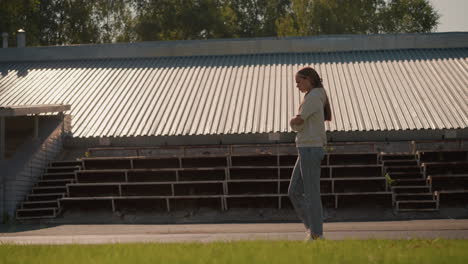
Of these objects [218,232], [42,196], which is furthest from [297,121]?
[42,196]

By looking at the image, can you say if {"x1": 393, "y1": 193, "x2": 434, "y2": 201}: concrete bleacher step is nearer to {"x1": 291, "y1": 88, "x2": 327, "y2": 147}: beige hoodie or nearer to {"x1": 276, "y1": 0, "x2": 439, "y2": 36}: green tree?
{"x1": 291, "y1": 88, "x2": 327, "y2": 147}: beige hoodie

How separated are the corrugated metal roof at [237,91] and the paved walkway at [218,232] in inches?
338

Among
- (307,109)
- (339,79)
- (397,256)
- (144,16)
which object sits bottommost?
(397,256)

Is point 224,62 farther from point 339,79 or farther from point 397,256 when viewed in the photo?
point 397,256

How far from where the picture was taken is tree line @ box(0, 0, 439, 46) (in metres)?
69.1

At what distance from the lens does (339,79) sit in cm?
2941

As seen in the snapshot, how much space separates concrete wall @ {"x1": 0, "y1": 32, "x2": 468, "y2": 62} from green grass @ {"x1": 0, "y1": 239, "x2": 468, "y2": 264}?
23738 mm

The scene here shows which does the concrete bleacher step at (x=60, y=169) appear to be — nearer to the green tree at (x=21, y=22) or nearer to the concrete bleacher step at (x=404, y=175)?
the concrete bleacher step at (x=404, y=175)

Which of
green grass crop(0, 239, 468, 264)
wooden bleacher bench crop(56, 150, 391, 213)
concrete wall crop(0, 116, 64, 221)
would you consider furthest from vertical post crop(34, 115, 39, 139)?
green grass crop(0, 239, 468, 264)

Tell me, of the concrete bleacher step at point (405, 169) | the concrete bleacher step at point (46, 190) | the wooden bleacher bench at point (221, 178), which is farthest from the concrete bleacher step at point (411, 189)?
the concrete bleacher step at point (46, 190)

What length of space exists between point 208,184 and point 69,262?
534 inches

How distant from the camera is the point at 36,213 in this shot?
21516 millimetres

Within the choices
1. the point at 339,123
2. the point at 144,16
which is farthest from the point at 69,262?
the point at 144,16

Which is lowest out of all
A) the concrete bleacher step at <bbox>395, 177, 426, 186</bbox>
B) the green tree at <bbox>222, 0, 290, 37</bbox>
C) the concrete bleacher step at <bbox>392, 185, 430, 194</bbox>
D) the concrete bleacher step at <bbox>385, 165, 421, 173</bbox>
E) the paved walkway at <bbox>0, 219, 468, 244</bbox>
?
the paved walkway at <bbox>0, 219, 468, 244</bbox>
